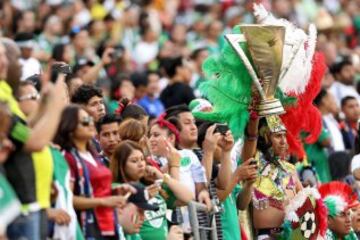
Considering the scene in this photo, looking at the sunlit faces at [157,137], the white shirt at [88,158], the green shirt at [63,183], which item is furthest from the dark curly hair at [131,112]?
the green shirt at [63,183]

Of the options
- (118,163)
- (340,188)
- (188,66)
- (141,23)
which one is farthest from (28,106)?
(141,23)

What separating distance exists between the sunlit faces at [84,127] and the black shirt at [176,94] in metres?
6.81

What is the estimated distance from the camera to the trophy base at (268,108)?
10445 millimetres

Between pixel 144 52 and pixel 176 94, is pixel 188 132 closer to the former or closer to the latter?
pixel 176 94

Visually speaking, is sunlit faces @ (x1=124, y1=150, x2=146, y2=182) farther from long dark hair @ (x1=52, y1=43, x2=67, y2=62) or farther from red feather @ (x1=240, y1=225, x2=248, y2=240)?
long dark hair @ (x1=52, y1=43, x2=67, y2=62)

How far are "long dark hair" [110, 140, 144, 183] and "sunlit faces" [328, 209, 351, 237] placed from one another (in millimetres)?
2737

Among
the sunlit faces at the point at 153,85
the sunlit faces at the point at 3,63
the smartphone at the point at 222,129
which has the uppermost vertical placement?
the sunlit faces at the point at 153,85

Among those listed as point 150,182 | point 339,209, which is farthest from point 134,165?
point 339,209

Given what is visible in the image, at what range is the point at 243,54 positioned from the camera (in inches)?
407

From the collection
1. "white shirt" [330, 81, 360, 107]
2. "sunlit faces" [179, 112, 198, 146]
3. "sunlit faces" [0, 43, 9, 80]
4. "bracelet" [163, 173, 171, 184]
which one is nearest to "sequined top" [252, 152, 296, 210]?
"sunlit faces" [179, 112, 198, 146]

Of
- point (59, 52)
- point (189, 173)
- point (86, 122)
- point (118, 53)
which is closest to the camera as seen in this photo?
point (86, 122)

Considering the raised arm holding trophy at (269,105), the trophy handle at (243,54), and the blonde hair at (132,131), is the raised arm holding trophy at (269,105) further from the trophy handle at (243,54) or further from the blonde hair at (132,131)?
the blonde hair at (132,131)

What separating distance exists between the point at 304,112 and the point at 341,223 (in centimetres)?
96

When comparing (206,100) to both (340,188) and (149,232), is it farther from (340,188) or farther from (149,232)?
(149,232)
